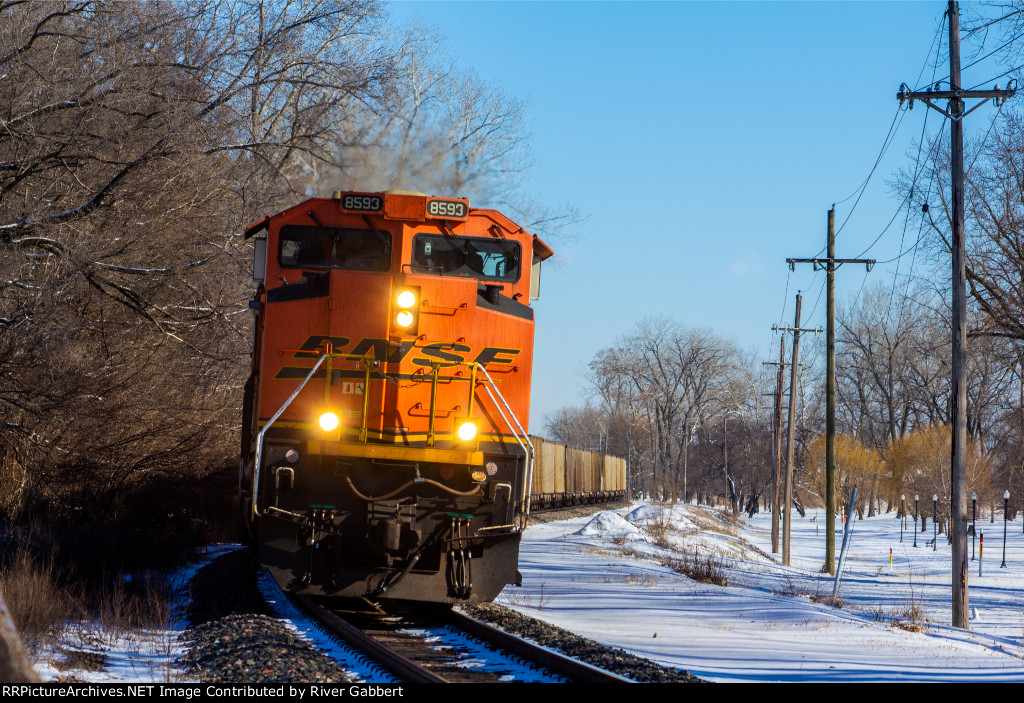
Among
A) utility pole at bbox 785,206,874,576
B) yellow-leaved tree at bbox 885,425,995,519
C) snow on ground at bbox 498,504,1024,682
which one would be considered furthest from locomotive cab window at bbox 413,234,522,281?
yellow-leaved tree at bbox 885,425,995,519

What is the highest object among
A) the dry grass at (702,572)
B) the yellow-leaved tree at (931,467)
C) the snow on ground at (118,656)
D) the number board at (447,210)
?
the number board at (447,210)

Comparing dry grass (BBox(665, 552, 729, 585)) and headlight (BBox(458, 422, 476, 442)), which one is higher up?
headlight (BBox(458, 422, 476, 442))

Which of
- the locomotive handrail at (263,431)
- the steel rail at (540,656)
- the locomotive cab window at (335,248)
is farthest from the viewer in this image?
the locomotive cab window at (335,248)

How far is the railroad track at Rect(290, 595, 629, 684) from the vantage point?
685cm

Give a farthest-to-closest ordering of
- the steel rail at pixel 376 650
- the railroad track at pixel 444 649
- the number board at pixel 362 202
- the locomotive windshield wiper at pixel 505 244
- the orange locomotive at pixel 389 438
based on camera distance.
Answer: the locomotive windshield wiper at pixel 505 244 → the number board at pixel 362 202 → the orange locomotive at pixel 389 438 → the railroad track at pixel 444 649 → the steel rail at pixel 376 650

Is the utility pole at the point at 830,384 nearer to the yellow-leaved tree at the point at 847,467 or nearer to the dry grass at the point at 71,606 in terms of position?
the dry grass at the point at 71,606

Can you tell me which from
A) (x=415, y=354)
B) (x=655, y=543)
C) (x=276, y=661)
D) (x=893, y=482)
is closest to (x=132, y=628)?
(x=276, y=661)

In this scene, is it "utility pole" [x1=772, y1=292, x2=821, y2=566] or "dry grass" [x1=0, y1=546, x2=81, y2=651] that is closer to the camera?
"dry grass" [x1=0, y1=546, x2=81, y2=651]

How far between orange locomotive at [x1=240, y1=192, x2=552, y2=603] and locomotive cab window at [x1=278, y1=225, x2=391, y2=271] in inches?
12.6

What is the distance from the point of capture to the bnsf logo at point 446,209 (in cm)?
952

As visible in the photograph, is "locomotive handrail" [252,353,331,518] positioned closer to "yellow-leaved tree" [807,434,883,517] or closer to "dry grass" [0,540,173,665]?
"dry grass" [0,540,173,665]

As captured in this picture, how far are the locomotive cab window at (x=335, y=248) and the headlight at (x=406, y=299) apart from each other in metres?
0.78

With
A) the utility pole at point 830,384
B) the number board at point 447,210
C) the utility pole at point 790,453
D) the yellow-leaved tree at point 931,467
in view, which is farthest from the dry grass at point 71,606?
the yellow-leaved tree at point 931,467

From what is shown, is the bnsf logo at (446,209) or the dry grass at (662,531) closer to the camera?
the bnsf logo at (446,209)
